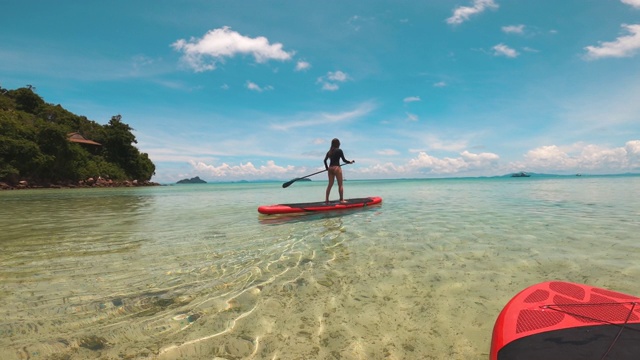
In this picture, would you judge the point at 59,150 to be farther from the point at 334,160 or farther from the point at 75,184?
the point at 334,160

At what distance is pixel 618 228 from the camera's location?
320 inches

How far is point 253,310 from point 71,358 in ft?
5.95

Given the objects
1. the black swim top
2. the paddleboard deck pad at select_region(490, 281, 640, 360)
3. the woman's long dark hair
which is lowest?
the paddleboard deck pad at select_region(490, 281, 640, 360)

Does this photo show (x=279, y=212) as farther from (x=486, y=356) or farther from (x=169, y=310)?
(x=486, y=356)

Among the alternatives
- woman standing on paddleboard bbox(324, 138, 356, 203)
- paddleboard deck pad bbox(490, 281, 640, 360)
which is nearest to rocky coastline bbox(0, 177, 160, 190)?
woman standing on paddleboard bbox(324, 138, 356, 203)

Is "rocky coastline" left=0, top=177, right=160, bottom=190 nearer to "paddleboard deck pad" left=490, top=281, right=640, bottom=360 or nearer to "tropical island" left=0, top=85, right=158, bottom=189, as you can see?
"tropical island" left=0, top=85, right=158, bottom=189

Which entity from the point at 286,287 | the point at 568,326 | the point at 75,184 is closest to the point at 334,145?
the point at 286,287

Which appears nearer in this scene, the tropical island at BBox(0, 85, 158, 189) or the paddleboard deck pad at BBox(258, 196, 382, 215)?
the paddleboard deck pad at BBox(258, 196, 382, 215)

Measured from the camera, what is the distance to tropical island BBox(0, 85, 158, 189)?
44.7m

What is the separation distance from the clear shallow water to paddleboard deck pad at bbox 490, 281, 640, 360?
49cm

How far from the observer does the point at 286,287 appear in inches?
172

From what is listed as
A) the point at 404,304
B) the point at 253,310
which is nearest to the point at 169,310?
the point at 253,310

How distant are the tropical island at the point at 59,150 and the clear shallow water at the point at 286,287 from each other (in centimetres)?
5403

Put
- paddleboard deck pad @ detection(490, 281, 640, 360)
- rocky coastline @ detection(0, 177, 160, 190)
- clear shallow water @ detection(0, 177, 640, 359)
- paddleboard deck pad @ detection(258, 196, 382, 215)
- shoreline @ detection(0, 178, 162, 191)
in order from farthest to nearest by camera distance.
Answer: rocky coastline @ detection(0, 177, 160, 190)
shoreline @ detection(0, 178, 162, 191)
paddleboard deck pad @ detection(258, 196, 382, 215)
clear shallow water @ detection(0, 177, 640, 359)
paddleboard deck pad @ detection(490, 281, 640, 360)
